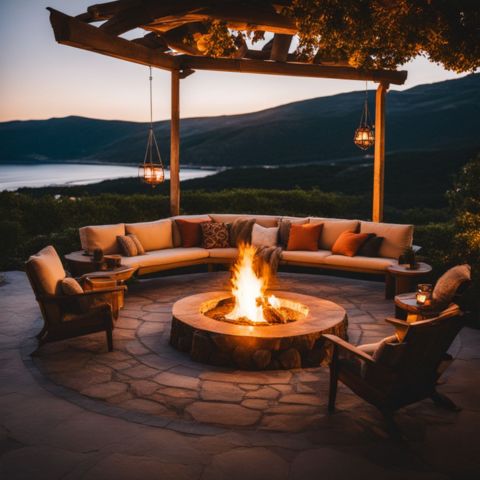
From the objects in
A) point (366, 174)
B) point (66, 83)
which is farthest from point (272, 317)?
point (366, 174)

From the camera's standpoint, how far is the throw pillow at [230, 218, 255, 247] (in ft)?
29.2

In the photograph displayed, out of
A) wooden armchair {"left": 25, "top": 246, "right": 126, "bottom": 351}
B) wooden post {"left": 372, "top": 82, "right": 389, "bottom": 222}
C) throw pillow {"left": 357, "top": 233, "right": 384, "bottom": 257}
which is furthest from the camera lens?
wooden post {"left": 372, "top": 82, "right": 389, "bottom": 222}

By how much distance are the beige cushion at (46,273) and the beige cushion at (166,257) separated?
1.92 meters

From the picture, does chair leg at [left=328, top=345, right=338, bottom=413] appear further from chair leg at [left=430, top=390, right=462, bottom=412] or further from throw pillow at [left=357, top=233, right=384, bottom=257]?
throw pillow at [left=357, top=233, right=384, bottom=257]

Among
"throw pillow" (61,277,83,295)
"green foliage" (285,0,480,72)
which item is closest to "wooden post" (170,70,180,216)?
"green foliage" (285,0,480,72)

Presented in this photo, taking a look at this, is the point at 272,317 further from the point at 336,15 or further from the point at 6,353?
the point at 336,15

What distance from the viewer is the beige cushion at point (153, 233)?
828 cm

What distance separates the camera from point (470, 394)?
4238 millimetres

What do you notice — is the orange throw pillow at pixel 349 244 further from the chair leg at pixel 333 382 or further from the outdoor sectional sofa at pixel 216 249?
the chair leg at pixel 333 382

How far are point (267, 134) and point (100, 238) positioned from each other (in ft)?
149

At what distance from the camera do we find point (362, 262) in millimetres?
7605

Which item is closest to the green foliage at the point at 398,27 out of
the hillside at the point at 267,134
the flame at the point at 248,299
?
the flame at the point at 248,299

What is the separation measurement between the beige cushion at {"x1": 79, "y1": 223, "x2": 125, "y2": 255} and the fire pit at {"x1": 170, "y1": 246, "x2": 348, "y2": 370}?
88.9 inches

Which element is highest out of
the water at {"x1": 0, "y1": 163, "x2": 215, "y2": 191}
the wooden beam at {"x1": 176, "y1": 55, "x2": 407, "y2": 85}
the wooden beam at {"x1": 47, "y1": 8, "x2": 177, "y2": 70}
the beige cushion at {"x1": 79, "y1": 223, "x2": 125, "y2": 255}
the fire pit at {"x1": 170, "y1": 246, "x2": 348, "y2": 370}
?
the wooden beam at {"x1": 176, "y1": 55, "x2": 407, "y2": 85}
